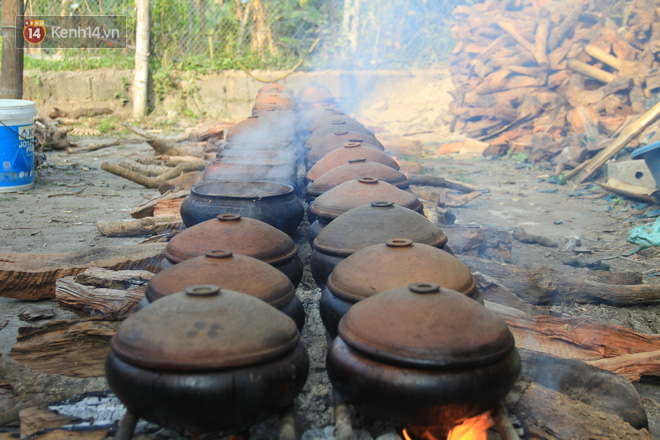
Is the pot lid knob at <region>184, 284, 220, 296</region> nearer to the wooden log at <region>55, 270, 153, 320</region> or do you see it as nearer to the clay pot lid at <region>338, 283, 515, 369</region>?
the clay pot lid at <region>338, 283, 515, 369</region>

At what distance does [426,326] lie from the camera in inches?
89.9

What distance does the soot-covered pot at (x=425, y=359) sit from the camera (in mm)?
2219

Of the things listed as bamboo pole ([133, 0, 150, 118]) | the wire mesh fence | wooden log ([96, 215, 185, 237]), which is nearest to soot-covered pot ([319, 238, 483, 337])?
wooden log ([96, 215, 185, 237])

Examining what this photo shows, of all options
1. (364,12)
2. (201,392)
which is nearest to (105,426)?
(201,392)

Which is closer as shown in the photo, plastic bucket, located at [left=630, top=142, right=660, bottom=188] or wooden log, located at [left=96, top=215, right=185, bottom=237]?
wooden log, located at [left=96, top=215, right=185, bottom=237]

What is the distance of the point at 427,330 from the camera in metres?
2.27

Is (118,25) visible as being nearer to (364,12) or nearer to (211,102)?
(211,102)

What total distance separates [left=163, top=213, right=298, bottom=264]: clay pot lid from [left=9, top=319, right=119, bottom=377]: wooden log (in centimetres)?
63

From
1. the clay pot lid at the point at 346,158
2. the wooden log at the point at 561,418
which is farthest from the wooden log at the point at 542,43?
the wooden log at the point at 561,418

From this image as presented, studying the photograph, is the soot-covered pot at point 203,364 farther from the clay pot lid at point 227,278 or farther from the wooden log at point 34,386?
the wooden log at point 34,386

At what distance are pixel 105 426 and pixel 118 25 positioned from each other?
14336mm

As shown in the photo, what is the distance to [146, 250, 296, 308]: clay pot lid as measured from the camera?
2729 mm

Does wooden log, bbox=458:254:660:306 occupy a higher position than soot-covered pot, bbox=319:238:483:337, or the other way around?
soot-covered pot, bbox=319:238:483:337

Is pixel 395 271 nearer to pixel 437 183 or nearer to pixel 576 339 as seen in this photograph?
pixel 576 339
